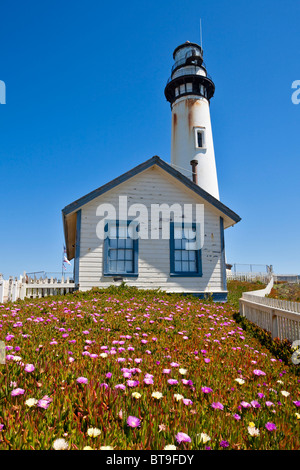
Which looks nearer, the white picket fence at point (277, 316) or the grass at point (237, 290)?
the white picket fence at point (277, 316)

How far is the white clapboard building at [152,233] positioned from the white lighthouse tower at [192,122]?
10.3 m

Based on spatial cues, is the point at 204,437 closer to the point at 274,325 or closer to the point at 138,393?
the point at 138,393

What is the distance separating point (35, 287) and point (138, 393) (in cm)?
987

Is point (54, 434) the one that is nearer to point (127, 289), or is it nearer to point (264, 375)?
point (264, 375)

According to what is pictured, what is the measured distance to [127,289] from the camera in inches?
447

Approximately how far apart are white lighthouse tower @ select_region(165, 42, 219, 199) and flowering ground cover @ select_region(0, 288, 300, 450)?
19709 mm

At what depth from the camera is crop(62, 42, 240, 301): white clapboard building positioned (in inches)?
470

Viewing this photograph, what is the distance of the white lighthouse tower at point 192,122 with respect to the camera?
79.8 ft

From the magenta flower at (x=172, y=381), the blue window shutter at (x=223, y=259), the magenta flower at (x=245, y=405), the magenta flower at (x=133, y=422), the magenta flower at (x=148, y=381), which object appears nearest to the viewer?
the magenta flower at (x=133, y=422)

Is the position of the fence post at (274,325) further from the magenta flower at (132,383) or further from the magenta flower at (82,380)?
the magenta flower at (82,380)

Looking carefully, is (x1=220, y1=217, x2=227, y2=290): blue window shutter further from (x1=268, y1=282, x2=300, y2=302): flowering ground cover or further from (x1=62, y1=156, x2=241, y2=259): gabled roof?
(x1=268, y1=282, x2=300, y2=302): flowering ground cover

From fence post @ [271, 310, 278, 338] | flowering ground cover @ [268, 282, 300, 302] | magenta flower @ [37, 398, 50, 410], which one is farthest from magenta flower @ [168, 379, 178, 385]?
flowering ground cover @ [268, 282, 300, 302]

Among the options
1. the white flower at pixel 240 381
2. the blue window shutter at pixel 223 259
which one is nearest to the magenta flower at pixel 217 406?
the white flower at pixel 240 381
